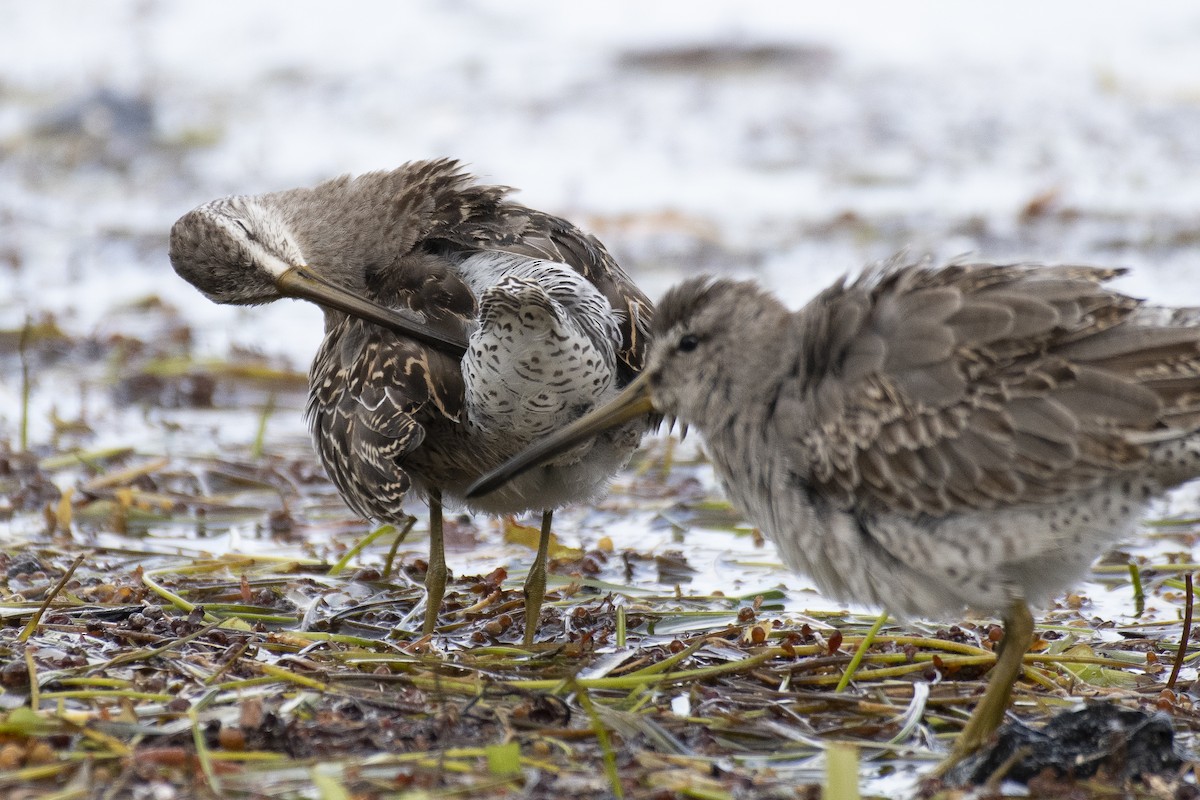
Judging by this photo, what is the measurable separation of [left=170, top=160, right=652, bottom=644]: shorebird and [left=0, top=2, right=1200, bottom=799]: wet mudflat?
1.35 ft

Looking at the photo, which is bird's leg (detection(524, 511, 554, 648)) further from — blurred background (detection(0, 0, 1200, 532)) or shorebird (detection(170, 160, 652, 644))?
blurred background (detection(0, 0, 1200, 532))

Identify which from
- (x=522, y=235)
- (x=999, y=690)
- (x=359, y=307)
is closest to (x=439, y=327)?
(x=359, y=307)

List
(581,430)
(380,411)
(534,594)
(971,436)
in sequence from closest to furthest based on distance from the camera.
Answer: (971,436), (581,430), (380,411), (534,594)

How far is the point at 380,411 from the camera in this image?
4055 millimetres

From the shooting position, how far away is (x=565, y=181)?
9688 mm

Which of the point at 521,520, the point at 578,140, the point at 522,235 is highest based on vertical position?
the point at 578,140

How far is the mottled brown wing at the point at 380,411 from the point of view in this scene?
4039 mm

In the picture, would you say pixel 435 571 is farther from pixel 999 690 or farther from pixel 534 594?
pixel 999 690

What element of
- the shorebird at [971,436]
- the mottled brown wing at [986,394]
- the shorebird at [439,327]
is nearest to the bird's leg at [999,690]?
the shorebird at [971,436]

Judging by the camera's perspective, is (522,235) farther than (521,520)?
No

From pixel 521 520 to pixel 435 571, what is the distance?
5.08ft

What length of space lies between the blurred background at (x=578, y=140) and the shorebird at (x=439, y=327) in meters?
1.68

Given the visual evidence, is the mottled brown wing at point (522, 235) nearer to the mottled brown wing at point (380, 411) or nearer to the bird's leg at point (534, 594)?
the mottled brown wing at point (380, 411)

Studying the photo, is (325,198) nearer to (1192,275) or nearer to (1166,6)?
(1192,275)
